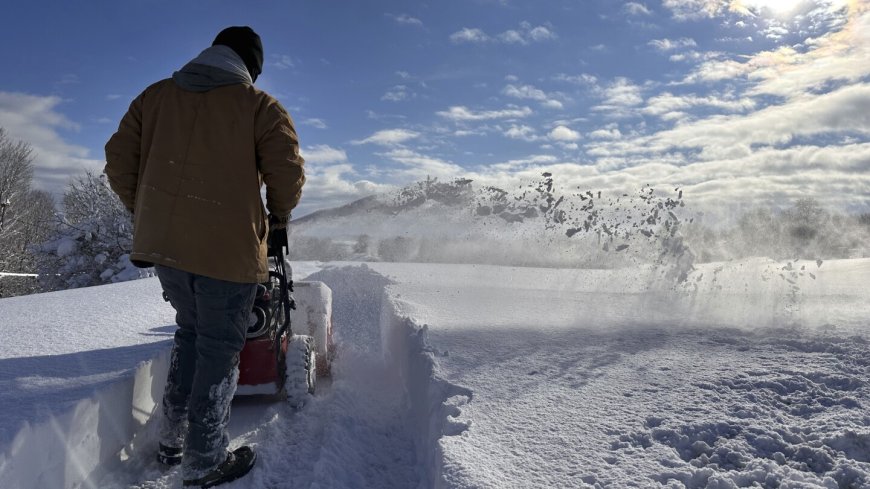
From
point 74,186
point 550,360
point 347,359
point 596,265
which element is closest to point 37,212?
point 74,186

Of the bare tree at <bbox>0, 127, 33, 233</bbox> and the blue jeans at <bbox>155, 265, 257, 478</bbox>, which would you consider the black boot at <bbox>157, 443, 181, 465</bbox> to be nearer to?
the blue jeans at <bbox>155, 265, 257, 478</bbox>

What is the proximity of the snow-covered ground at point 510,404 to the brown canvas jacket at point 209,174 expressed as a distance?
0.92m

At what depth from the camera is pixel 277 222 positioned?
118 inches

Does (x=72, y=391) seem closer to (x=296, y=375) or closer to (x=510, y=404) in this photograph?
(x=296, y=375)

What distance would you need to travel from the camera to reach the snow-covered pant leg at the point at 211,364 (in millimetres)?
2662

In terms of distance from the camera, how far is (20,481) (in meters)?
2.08

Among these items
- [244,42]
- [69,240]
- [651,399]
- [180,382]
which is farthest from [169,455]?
[69,240]

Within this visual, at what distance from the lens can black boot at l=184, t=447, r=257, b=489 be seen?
2688 millimetres

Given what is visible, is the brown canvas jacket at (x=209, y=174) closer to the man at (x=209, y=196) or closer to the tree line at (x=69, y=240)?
the man at (x=209, y=196)

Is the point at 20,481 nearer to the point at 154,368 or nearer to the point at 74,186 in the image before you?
the point at 154,368

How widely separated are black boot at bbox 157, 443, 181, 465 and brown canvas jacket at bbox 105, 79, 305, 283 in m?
1.09

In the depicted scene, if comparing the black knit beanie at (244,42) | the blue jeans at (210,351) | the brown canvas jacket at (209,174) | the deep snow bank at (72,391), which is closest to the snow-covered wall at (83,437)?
the deep snow bank at (72,391)

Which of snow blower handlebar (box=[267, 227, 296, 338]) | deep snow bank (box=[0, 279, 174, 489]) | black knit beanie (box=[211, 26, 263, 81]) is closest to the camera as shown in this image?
deep snow bank (box=[0, 279, 174, 489])

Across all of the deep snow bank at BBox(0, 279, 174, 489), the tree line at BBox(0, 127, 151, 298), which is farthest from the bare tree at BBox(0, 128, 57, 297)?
the deep snow bank at BBox(0, 279, 174, 489)
